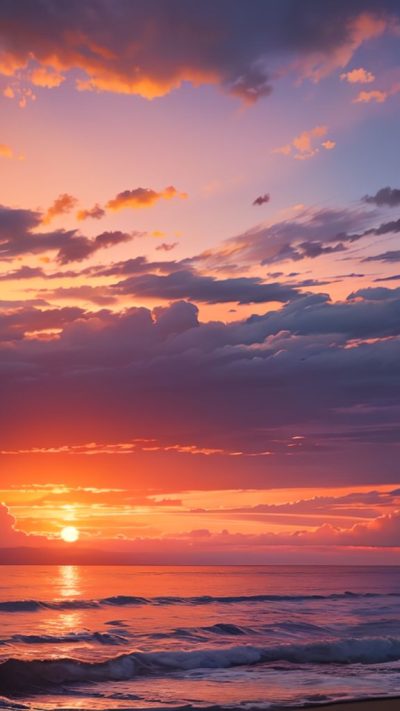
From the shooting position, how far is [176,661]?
89.8ft

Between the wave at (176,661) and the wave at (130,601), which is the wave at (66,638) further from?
the wave at (130,601)

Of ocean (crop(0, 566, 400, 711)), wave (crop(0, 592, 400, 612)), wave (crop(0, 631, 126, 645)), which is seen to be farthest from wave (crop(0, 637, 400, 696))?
wave (crop(0, 592, 400, 612))

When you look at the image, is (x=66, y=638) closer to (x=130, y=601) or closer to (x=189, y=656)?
(x=189, y=656)

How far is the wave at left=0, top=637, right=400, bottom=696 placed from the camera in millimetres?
23406

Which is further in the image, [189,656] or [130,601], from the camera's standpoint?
[130,601]

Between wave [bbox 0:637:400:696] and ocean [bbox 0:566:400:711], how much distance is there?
4 centimetres

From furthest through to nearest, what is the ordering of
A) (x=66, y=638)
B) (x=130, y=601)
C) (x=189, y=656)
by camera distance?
1. (x=130, y=601)
2. (x=66, y=638)
3. (x=189, y=656)

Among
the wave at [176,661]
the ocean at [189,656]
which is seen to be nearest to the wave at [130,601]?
the ocean at [189,656]

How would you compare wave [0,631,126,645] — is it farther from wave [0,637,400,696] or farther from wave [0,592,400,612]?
wave [0,592,400,612]

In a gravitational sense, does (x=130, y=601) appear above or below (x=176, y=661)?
below

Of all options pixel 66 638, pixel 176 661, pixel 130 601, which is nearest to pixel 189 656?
pixel 176 661

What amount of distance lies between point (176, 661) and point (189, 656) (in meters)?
1.15

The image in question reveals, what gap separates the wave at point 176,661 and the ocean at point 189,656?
0.04 m

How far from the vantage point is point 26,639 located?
109 ft
